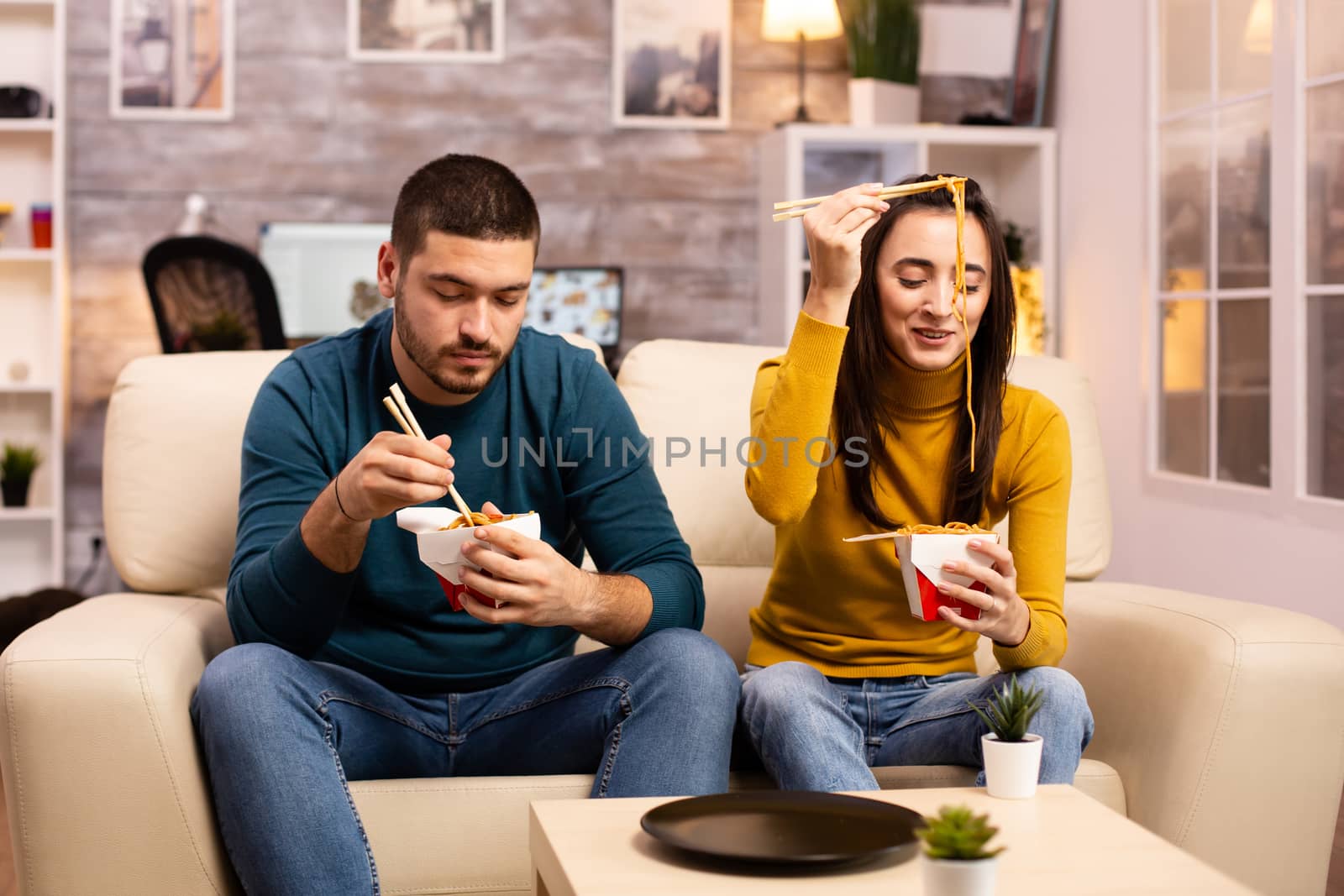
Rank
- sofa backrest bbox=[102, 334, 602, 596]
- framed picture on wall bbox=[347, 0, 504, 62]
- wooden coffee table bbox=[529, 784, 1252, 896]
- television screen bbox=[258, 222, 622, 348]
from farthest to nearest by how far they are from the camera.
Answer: framed picture on wall bbox=[347, 0, 504, 62]
television screen bbox=[258, 222, 622, 348]
sofa backrest bbox=[102, 334, 602, 596]
wooden coffee table bbox=[529, 784, 1252, 896]

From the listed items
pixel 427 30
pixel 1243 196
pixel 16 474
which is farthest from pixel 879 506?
pixel 16 474

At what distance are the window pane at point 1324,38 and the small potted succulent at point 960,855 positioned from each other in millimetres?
2497

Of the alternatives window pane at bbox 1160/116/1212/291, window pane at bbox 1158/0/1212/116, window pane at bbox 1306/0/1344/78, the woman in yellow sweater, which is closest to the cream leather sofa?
the woman in yellow sweater

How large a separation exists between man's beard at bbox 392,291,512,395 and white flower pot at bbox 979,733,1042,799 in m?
0.77

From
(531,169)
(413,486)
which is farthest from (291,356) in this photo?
(531,169)

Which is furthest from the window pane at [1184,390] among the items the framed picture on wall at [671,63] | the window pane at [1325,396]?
the framed picture on wall at [671,63]

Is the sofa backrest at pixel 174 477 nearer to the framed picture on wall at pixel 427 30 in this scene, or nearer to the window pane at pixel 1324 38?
the window pane at pixel 1324 38

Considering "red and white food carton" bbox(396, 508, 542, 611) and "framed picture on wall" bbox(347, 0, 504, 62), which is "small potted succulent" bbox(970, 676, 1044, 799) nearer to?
"red and white food carton" bbox(396, 508, 542, 611)

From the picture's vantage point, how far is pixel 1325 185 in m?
2.92

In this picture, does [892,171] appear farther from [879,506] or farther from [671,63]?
[879,506]

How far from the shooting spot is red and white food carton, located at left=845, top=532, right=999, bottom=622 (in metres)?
1.50

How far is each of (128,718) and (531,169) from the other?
3.59 meters

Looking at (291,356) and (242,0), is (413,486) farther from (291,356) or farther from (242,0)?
(242,0)

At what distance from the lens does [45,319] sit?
473 centimetres
